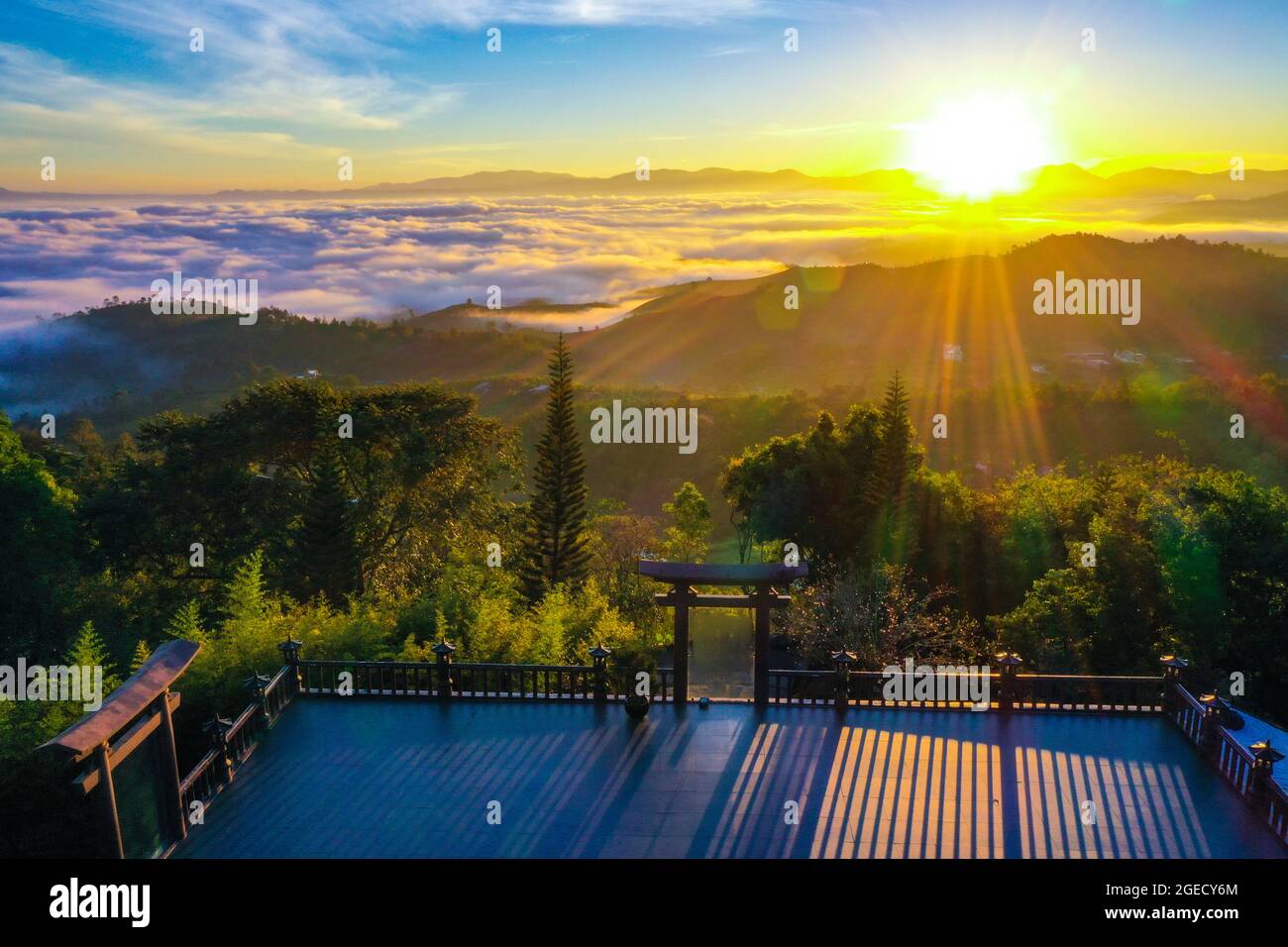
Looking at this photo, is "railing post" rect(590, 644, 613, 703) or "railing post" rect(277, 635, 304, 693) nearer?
"railing post" rect(590, 644, 613, 703)

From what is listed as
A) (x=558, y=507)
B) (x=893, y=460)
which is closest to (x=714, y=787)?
(x=558, y=507)

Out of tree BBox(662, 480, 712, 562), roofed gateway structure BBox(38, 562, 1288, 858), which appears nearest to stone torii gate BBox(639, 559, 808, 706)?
roofed gateway structure BBox(38, 562, 1288, 858)

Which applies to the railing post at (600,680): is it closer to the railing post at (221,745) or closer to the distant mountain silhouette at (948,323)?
the railing post at (221,745)

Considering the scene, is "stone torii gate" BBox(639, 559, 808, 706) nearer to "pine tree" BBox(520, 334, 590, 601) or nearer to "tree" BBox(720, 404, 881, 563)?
"pine tree" BBox(520, 334, 590, 601)

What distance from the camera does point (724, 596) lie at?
8781 mm

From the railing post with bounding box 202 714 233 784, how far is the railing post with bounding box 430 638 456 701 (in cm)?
210

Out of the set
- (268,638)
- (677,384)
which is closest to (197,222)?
(677,384)

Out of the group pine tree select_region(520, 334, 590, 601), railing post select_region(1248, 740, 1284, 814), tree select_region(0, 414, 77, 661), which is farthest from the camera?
pine tree select_region(520, 334, 590, 601)

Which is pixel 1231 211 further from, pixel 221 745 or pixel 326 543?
pixel 221 745

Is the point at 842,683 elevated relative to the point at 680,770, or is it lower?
elevated

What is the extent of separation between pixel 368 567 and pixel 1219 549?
1612 cm

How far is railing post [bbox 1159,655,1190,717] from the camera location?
8.53 meters

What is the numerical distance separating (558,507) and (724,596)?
36.3 feet

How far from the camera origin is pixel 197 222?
11725 cm
